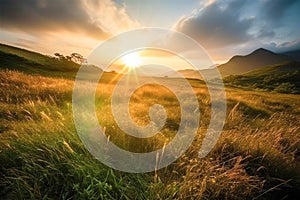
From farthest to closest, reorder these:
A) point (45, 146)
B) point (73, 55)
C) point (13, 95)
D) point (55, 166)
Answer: point (73, 55) → point (13, 95) → point (45, 146) → point (55, 166)

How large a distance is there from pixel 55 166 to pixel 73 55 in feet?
240

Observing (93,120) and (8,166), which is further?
(93,120)

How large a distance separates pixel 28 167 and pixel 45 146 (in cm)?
42

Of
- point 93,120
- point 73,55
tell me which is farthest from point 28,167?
point 73,55

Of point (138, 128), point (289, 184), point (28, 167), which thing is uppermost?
point (138, 128)

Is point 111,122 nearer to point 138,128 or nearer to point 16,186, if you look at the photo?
point 138,128

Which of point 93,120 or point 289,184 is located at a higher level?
point 93,120

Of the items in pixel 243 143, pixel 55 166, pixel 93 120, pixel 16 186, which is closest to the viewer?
pixel 16 186

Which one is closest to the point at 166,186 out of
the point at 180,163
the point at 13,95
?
the point at 180,163

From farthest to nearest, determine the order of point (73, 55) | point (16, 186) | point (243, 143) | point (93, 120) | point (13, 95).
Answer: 1. point (73, 55)
2. point (13, 95)
3. point (93, 120)
4. point (243, 143)
5. point (16, 186)

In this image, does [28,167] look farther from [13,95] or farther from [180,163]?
[13,95]

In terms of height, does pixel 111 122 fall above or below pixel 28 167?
above

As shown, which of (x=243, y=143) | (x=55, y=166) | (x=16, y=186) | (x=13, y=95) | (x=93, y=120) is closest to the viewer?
(x=16, y=186)

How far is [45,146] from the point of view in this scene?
4.07 metres
